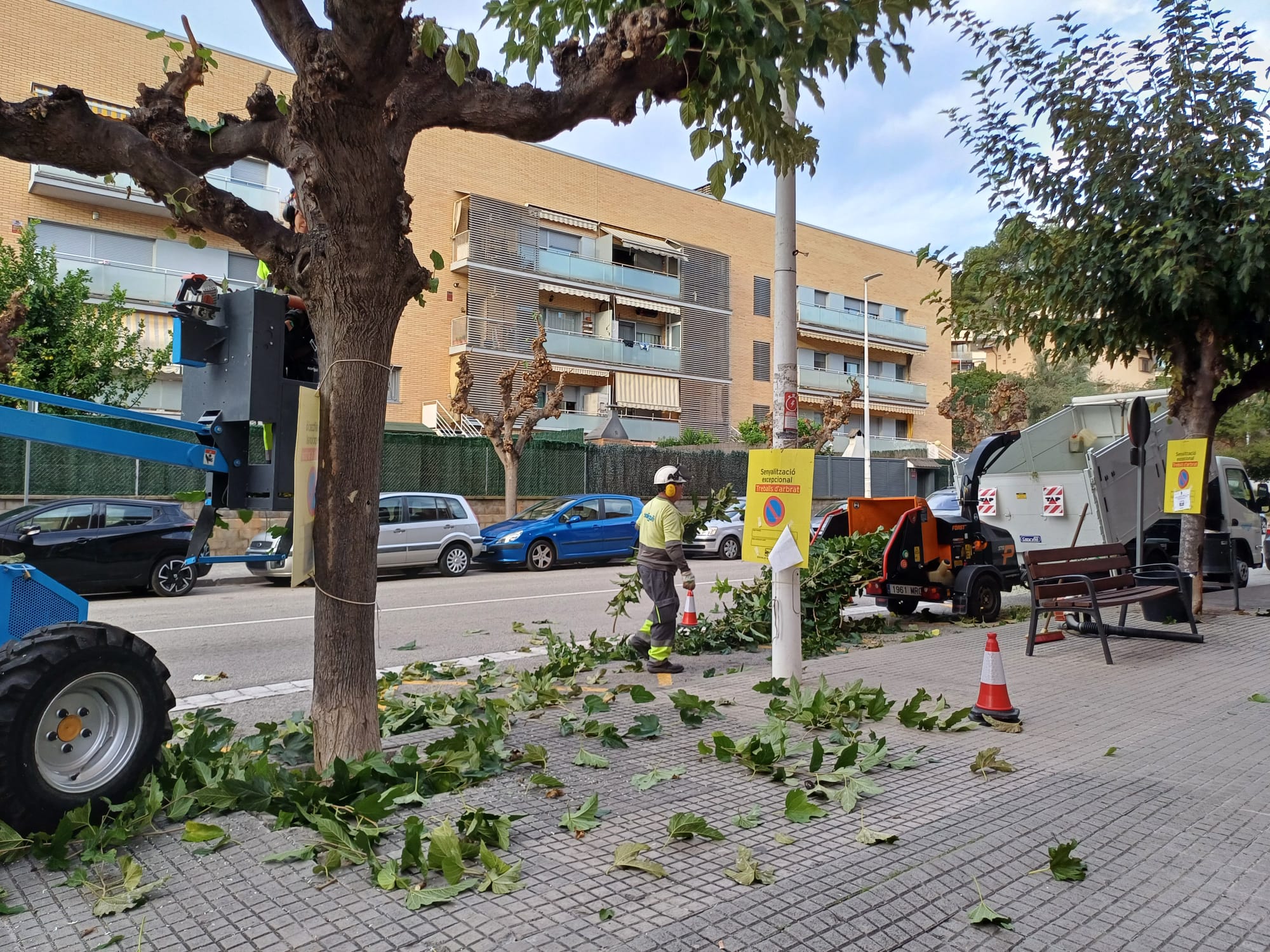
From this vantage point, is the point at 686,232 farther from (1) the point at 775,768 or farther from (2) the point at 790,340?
(1) the point at 775,768

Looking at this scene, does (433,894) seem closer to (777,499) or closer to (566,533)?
(777,499)

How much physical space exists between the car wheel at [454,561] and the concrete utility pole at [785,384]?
11.9 meters

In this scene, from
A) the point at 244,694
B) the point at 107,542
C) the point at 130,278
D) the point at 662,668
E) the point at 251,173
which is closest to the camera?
the point at 244,694

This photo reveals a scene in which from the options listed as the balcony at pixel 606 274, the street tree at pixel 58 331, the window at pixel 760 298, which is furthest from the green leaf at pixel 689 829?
the window at pixel 760 298

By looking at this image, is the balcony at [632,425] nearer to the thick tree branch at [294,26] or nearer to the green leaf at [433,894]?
the thick tree branch at [294,26]

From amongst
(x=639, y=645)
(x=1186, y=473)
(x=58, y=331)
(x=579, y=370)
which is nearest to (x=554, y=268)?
(x=579, y=370)

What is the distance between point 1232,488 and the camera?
16.0m

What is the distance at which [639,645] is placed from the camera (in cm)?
832

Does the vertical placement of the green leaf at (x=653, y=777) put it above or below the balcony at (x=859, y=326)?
below

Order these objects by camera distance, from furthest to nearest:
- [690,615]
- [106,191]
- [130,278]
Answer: [130,278], [106,191], [690,615]

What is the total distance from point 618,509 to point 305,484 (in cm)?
1670

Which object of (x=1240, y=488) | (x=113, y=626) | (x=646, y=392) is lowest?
(x=113, y=626)

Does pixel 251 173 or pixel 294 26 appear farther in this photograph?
pixel 251 173

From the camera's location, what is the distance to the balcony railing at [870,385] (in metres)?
43.9
